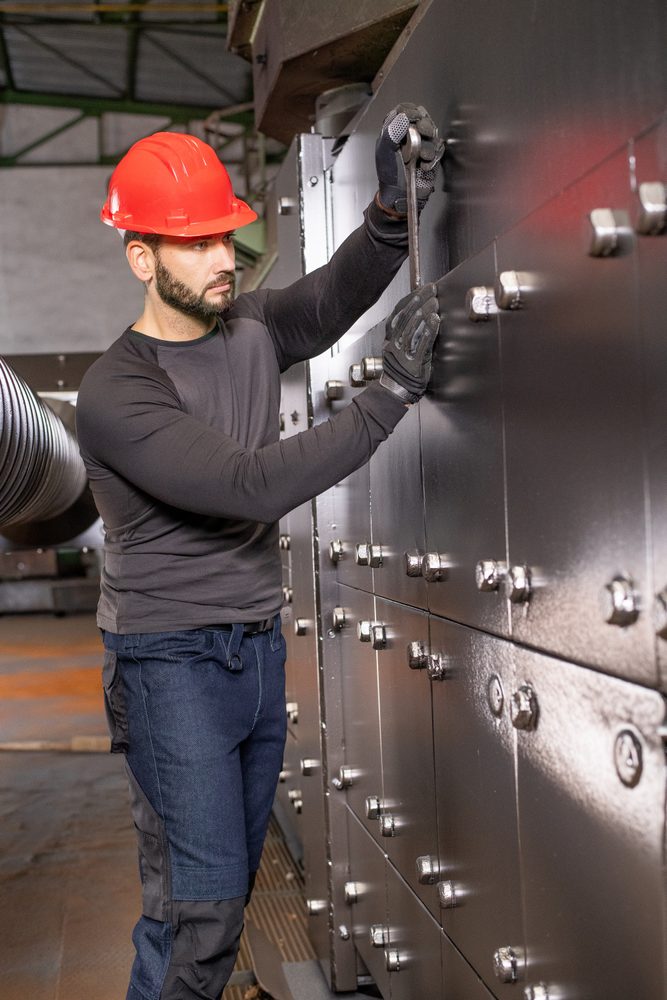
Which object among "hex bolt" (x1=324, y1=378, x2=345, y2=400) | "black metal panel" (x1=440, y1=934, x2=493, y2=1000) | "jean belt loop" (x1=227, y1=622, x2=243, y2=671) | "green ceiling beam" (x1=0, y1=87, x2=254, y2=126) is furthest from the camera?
"green ceiling beam" (x1=0, y1=87, x2=254, y2=126)

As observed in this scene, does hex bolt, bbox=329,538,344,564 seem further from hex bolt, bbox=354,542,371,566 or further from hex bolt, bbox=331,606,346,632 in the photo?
hex bolt, bbox=354,542,371,566

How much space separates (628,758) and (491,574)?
0.32 m

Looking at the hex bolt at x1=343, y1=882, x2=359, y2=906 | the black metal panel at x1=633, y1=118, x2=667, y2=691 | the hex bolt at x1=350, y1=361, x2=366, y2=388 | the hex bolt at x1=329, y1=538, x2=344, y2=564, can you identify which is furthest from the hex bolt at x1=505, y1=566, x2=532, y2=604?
the hex bolt at x1=343, y1=882, x2=359, y2=906

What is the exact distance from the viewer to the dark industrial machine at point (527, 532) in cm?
87

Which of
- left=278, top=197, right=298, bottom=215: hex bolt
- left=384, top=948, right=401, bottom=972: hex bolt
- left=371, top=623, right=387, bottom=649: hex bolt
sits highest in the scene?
left=278, top=197, right=298, bottom=215: hex bolt

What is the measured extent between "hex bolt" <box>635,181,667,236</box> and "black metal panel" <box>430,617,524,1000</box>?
0.54 meters

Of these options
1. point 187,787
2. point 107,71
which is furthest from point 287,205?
point 107,71

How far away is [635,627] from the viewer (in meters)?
0.87

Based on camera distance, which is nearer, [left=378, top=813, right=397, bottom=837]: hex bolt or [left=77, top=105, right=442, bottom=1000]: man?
[left=77, top=105, right=442, bottom=1000]: man

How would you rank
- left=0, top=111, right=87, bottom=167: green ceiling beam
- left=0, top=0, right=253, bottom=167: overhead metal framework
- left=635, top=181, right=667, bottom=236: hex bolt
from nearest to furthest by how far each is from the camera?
left=635, top=181, right=667, bottom=236: hex bolt → left=0, top=0, right=253, bottom=167: overhead metal framework → left=0, top=111, right=87, bottom=167: green ceiling beam

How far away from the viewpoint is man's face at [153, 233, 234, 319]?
1.75 metres

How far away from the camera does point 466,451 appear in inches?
51.4

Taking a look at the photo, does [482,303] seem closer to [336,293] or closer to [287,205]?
[336,293]

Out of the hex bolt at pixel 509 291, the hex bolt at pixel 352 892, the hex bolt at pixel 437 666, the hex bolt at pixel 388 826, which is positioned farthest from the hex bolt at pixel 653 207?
the hex bolt at pixel 352 892
